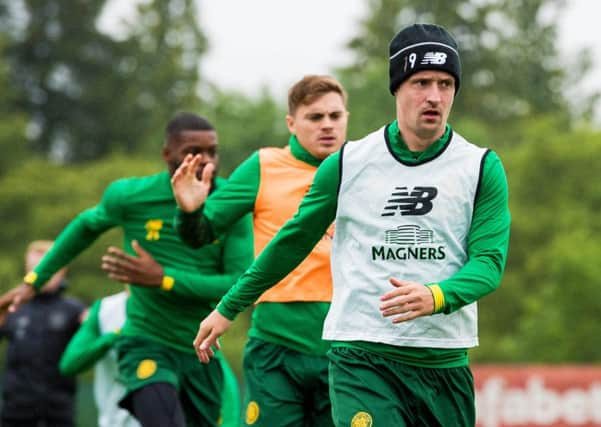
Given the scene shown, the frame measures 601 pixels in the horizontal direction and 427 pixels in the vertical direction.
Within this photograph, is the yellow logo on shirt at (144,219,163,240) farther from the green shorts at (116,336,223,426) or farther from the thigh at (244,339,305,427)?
the thigh at (244,339,305,427)

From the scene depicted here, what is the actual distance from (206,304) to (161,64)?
49.4m

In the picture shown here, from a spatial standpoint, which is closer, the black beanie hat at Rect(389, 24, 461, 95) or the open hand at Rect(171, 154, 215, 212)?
the black beanie hat at Rect(389, 24, 461, 95)

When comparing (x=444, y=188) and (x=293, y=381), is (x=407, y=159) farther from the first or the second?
(x=293, y=381)

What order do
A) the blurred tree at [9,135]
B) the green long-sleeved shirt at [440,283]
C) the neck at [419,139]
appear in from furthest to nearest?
the blurred tree at [9,135], the neck at [419,139], the green long-sleeved shirt at [440,283]

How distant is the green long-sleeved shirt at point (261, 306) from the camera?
7.56 meters

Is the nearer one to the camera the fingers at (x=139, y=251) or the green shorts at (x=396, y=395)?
the green shorts at (x=396, y=395)

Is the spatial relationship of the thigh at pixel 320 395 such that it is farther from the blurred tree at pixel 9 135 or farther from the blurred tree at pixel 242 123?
the blurred tree at pixel 242 123

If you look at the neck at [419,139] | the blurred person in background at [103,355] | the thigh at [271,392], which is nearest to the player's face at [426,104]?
the neck at [419,139]

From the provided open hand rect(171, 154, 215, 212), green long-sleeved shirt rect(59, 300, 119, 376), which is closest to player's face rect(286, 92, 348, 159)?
open hand rect(171, 154, 215, 212)

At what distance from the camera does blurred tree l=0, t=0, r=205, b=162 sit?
57562mm

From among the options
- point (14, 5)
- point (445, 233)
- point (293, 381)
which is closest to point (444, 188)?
point (445, 233)

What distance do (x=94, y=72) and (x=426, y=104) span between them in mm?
54881

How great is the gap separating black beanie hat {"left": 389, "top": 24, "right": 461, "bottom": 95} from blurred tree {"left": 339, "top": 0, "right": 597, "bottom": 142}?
Answer: 156 ft

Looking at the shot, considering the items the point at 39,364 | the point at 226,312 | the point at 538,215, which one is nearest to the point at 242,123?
the point at 538,215
